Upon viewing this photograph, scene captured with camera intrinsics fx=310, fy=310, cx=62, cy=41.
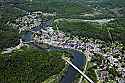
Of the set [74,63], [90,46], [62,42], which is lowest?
[74,63]

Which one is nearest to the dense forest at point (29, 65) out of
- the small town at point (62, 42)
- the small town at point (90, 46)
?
the small town at point (62, 42)

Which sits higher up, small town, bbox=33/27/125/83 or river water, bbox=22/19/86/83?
small town, bbox=33/27/125/83

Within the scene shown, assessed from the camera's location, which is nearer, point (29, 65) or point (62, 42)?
point (29, 65)

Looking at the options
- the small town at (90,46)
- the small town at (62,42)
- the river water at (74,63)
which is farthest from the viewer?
the small town at (90,46)

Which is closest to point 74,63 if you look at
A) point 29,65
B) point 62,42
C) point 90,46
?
point 29,65

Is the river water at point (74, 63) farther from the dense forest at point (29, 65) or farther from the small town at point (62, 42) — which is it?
the dense forest at point (29, 65)

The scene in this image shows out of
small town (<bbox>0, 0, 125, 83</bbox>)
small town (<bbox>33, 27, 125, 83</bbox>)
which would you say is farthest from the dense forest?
small town (<bbox>33, 27, 125, 83</bbox>)

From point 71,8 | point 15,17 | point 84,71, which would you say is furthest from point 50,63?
point 71,8

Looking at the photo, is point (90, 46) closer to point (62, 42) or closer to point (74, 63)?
point (62, 42)

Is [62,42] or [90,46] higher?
[90,46]

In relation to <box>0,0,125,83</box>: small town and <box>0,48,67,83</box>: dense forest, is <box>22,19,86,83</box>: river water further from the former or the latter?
<box>0,48,67,83</box>: dense forest

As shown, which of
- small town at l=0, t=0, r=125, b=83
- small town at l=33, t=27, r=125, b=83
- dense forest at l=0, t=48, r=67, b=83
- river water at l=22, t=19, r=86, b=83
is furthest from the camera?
small town at l=33, t=27, r=125, b=83
